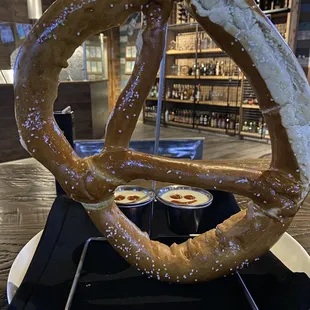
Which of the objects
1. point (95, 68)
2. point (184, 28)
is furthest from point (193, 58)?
point (95, 68)

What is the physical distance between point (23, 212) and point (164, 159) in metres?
0.65

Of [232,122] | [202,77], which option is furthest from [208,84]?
[232,122]

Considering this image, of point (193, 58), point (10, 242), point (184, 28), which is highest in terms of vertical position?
point (184, 28)

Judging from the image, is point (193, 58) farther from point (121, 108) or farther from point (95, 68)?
point (121, 108)

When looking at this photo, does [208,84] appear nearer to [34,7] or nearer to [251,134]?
[251,134]

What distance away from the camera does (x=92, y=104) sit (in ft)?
15.6

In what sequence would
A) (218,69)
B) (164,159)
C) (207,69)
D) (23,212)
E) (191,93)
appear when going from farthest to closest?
(191,93)
(207,69)
(218,69)
(23,212)
(164,159)

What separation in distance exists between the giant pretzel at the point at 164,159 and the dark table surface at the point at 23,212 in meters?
0.29

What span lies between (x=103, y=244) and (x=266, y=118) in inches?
18.9

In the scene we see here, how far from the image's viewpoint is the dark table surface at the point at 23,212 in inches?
31.1

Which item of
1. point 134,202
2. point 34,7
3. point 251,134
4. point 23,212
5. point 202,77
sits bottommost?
point 251,134

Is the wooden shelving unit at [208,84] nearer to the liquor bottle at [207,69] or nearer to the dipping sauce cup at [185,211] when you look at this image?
the liquor bottle at [207,69]

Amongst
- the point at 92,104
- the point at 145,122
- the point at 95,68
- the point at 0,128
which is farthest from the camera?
the point at 145,122

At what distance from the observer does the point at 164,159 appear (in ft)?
1.86
